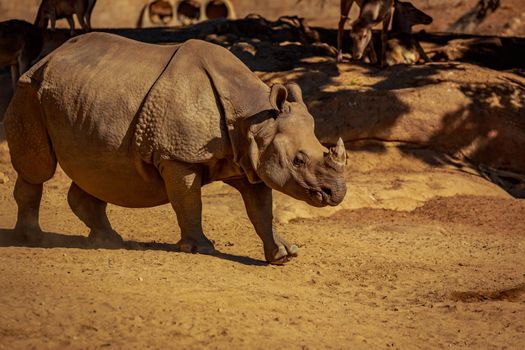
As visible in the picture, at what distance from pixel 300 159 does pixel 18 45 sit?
12934 mm

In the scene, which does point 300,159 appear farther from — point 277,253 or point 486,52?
point 486,52

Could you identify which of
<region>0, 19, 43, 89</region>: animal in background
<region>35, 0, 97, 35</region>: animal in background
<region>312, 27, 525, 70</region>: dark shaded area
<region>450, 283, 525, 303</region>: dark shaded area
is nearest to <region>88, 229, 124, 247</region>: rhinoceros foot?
<region>450, 283, 525, 303</region>: dark shaded area

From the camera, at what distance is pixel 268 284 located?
7109 millimetres

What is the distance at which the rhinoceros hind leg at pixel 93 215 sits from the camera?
28.8 feet

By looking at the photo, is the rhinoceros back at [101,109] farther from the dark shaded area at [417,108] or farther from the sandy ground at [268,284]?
the dark shaded area at [417,108]

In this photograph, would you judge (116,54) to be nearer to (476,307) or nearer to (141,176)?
(141,176)

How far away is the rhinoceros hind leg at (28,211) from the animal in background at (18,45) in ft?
32.6

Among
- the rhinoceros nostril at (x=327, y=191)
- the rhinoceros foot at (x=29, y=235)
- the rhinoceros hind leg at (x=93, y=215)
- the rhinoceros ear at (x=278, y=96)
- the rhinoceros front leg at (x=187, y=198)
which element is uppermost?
the rhinoceros ear at (x=278, y=96)

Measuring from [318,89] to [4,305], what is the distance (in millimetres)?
10162

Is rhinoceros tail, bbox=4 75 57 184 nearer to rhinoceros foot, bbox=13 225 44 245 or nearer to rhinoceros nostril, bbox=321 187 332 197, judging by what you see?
rhinoceros foot, bbox=13 225 44 245

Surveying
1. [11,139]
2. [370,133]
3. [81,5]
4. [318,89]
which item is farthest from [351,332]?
[81,5]

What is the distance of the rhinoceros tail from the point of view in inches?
326

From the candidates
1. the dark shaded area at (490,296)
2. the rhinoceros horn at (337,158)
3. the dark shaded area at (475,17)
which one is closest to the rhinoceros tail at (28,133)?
the rhinoceros horn at (337,158)

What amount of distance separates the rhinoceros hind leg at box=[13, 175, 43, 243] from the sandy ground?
129mm
